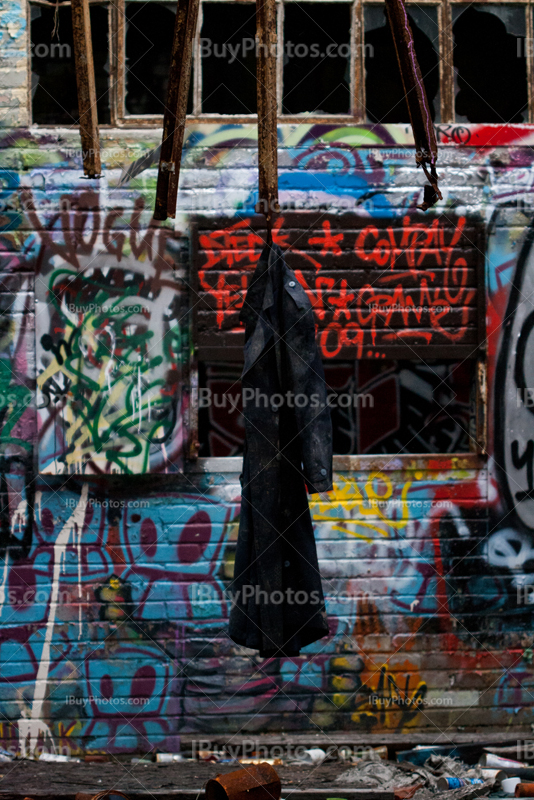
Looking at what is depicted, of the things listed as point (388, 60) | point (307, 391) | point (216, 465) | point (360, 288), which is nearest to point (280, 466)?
point (307, 391)

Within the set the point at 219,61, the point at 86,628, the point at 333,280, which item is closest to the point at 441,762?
the point at 86,628

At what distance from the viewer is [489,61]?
5402 mm

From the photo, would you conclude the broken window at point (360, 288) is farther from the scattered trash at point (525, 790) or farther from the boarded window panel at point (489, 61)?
the scattered trash at point (525, 790)

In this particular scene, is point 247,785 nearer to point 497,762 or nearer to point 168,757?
point 168,757

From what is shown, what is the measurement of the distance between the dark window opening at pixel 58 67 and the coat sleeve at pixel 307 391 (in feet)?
9.74

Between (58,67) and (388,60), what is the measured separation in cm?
245

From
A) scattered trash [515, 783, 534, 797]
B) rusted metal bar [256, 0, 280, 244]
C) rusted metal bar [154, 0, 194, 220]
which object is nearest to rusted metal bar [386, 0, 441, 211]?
rusted metal bar [256, 0, 280, 244]

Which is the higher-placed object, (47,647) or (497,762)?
(47,647)

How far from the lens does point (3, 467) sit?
5.27 meters

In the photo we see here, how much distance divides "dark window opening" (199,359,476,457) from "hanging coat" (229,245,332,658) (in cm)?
214

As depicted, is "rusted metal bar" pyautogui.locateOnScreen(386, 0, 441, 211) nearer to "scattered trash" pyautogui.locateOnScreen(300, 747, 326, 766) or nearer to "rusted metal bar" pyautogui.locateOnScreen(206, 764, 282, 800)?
"rusted metal bar" pyautogui.locateOnScreen(206, 764, 282, 800)

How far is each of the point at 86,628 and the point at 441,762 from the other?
2.66 m

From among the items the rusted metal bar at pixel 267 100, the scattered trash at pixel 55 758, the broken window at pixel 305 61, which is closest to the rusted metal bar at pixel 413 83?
the rusted metal bar at pixel 267 100

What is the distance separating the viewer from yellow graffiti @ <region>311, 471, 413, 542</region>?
5.29 m
